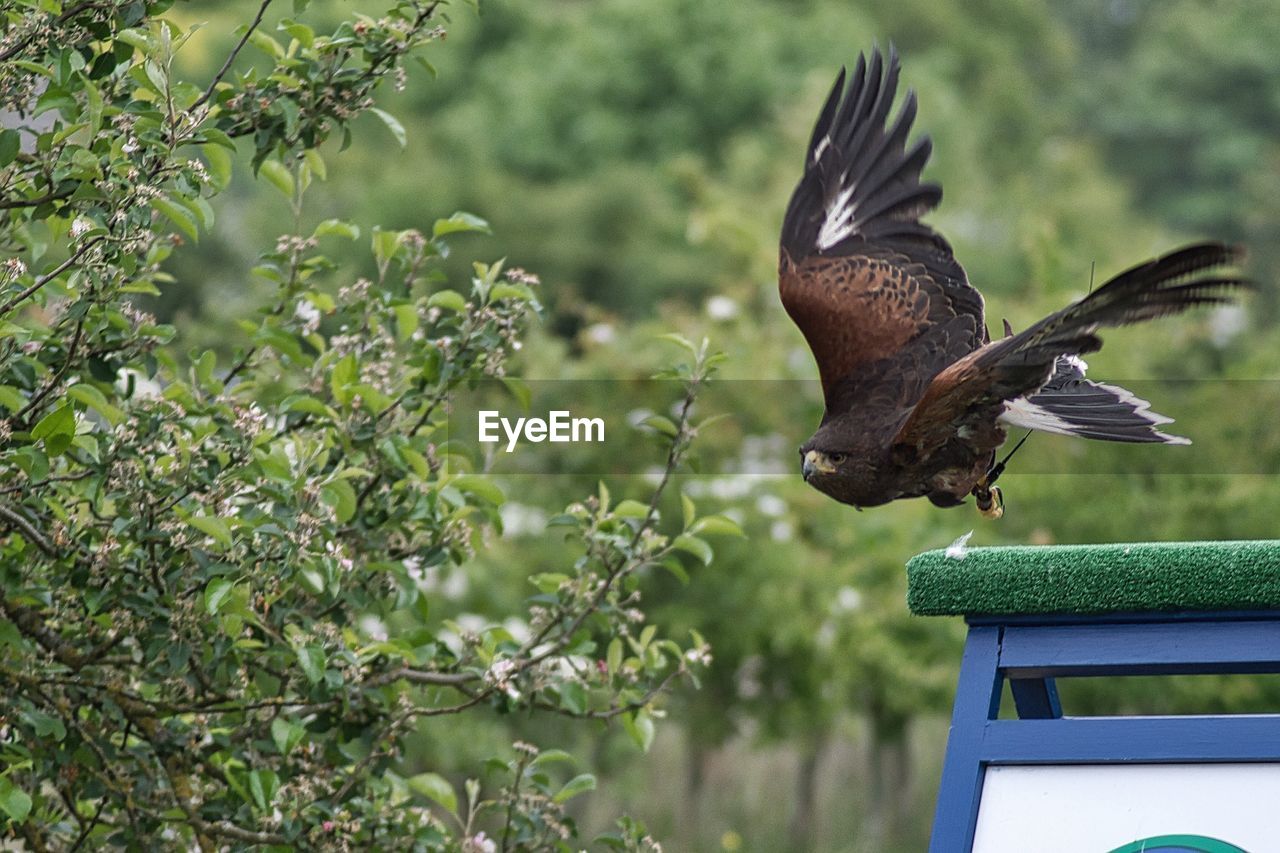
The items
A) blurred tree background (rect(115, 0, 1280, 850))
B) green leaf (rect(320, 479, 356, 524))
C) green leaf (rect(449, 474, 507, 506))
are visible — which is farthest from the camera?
blurred tree background (rect(115, 0, 1280, 850))

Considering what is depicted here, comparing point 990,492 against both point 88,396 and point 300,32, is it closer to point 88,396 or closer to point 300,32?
point 300,32

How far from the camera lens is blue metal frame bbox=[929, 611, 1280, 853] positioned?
227 cm

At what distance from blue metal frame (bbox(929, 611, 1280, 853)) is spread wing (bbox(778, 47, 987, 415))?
0.99 m

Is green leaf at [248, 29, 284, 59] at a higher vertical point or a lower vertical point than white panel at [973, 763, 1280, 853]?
higher

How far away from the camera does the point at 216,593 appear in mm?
2365

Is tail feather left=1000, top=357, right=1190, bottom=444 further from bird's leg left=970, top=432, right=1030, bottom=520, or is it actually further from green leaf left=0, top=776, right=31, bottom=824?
green leaf left=0, top=776, right=31, bottom=824

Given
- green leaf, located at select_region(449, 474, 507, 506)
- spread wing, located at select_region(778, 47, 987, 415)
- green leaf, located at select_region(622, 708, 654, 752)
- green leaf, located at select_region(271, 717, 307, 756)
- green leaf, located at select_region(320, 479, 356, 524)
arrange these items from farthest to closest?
spread wing, located at select_region(778, 47, 987, 415) → green leaf, located at select_region(622, 708, 654, 752) → green leaf, located at select_region(449, 474, 507, 506) → green leaf, located at select_region(271, 717, 307, 756) → green leaf, located at select_region(320, 479, 356, 524)

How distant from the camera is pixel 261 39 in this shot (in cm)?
285

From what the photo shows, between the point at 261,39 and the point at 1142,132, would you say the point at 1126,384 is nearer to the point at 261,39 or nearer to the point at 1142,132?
the point at 261,39

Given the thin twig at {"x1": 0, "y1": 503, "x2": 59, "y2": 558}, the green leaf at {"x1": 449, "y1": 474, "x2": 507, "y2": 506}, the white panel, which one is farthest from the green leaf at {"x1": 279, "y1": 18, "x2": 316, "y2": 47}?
the white panel

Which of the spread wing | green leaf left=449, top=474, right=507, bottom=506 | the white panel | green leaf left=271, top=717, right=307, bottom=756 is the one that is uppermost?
the spread wing

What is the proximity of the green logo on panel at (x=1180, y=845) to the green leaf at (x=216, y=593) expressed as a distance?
133cm

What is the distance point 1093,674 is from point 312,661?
3.88ft

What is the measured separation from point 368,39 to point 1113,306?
4.31 ft
